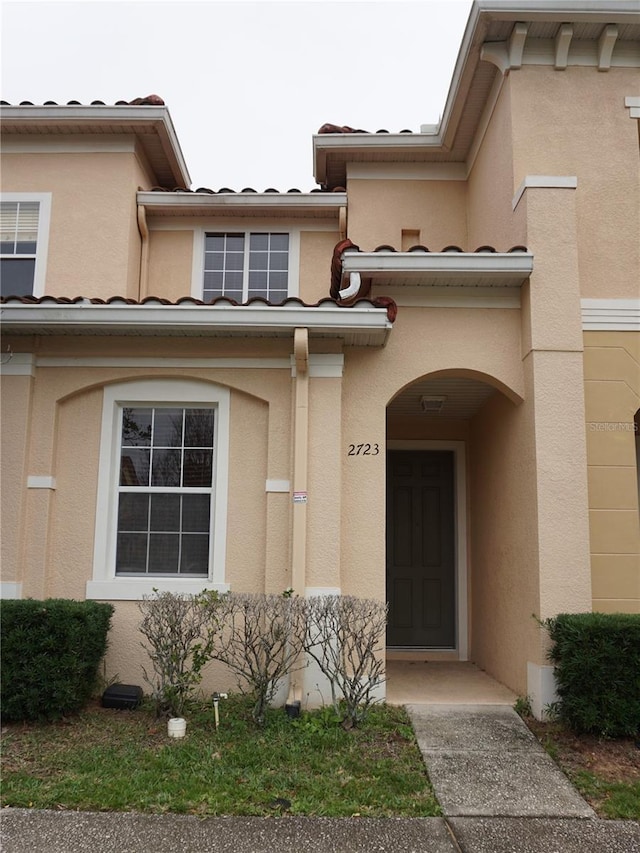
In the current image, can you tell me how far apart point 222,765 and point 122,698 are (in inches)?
60.9

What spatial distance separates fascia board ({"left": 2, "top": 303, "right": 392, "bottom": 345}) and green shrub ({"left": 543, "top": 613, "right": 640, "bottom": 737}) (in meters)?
3.13

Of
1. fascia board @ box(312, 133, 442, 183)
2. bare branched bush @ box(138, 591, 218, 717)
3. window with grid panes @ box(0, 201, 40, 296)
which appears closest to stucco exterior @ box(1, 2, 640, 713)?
bare branched bush @ box(138, 591, 218, 717)

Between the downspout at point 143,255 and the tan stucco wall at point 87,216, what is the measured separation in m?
0.10

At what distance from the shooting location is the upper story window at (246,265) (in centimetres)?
941

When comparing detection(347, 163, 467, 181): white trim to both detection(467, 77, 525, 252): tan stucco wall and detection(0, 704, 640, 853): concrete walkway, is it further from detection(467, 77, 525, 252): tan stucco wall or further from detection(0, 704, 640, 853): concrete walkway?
detection(0, 704, 640, 853): concrete walkway

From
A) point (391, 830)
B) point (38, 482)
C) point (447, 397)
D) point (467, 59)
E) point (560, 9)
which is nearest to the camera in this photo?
point (391, 830)

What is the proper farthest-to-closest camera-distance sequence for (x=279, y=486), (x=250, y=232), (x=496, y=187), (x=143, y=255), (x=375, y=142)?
(x=250, y=232) → (x=143, y=255) → (x=375, y=142) → (x=496, y=187) → (x=279, y=486)

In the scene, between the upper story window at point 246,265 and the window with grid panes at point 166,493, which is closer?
the window with grid panes at point 166,493

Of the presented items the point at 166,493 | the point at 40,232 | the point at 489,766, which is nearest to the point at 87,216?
the point at 40,232

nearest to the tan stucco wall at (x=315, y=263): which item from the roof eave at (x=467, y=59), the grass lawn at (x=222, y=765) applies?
the roof eave at (x=467, y=59)

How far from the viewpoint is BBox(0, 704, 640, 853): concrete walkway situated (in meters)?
3.95

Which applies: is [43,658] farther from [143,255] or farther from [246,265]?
[246,265]

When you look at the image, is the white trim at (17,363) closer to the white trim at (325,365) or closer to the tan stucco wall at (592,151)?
the white trim at (325,365)

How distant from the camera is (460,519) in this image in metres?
8.86
